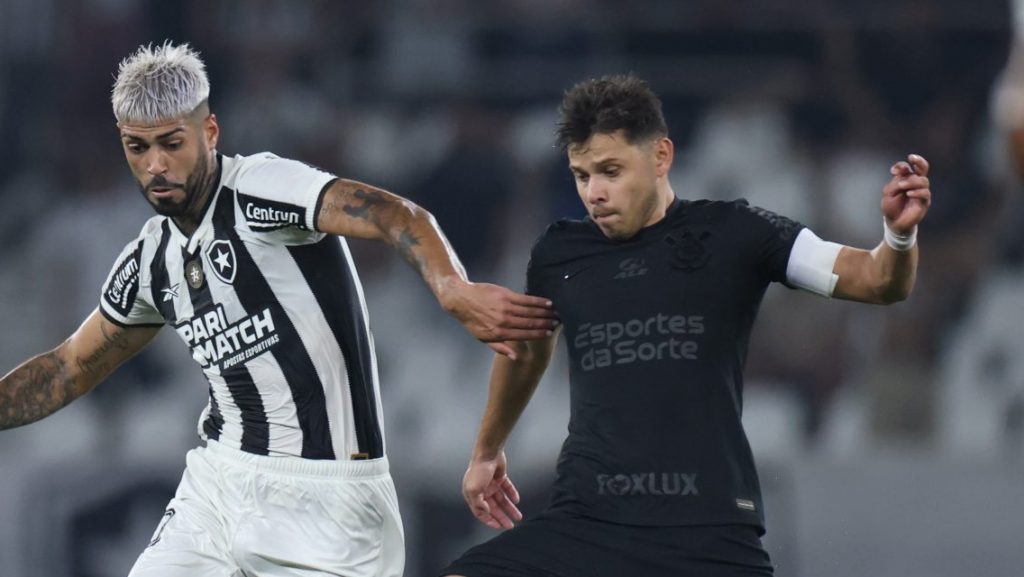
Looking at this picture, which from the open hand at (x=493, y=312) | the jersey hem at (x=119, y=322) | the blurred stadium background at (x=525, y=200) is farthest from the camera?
the blurred stadium background at (x=525, y=200)

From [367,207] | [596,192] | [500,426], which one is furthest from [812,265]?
[367,207]

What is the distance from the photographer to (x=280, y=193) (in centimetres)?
406

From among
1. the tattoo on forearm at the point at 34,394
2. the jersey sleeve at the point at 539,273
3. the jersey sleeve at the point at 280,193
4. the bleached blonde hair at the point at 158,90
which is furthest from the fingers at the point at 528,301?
the tattoo on forearm at the point at 34,394

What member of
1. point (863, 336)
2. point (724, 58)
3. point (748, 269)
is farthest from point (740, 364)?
point (724, 58)

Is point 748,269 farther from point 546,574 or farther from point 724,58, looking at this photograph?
point 724,58

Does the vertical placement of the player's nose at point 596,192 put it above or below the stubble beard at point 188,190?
below

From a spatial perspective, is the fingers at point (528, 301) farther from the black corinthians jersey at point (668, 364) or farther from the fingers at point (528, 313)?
the black corinthians jersey at point (668, 364)

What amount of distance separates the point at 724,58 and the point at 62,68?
179 inches

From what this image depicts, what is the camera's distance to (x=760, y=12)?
10156 mm

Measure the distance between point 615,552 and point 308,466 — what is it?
0.99 m

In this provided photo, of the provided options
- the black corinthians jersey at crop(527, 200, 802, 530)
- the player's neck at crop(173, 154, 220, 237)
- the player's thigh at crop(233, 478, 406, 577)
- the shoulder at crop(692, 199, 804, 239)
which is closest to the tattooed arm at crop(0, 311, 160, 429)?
the player's neck at crop(173, 154, 220, 237)

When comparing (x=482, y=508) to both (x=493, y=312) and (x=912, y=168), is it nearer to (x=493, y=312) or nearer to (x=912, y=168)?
(x=493, y=312)

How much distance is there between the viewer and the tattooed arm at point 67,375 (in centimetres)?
469

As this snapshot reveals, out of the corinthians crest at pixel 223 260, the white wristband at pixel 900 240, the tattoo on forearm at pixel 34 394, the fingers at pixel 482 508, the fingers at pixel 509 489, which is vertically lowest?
the fingers at pixel 482 508
